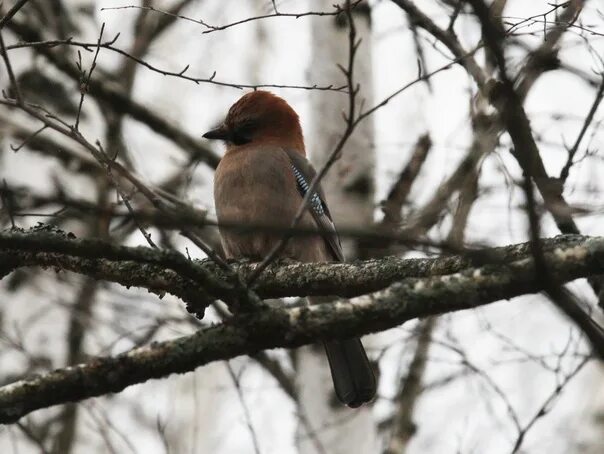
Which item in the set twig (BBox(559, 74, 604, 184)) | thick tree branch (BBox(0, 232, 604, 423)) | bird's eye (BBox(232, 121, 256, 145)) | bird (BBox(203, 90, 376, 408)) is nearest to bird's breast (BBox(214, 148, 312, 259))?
bird (BBox(203, 90, 376, 408))

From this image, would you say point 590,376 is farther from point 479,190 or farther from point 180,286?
point 180,286

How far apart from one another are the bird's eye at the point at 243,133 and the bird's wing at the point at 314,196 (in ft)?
1.25

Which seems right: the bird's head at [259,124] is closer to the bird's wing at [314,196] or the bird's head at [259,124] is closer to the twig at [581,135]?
the bird's wing at [314,196]

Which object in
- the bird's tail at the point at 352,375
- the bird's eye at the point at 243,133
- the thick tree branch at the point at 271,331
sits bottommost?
the thick tree branch at the point at 271,331

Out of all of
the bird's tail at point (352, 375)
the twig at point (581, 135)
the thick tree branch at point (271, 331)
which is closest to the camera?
the thick tree branch at point (271, 331)

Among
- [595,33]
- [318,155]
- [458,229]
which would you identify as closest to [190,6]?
[318,155]

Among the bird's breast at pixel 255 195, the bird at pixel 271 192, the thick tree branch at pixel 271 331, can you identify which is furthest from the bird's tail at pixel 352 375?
the thick tree branch at pixel 271 331

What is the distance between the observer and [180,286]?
424 cm

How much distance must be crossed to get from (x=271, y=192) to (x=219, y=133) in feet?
2.98

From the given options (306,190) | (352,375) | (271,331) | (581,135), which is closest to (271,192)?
(306,190)

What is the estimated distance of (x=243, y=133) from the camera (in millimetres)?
7230

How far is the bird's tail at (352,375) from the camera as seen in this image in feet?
18.4

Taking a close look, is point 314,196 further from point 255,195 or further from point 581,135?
point 581,135

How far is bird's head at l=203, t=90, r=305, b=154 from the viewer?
721cm
